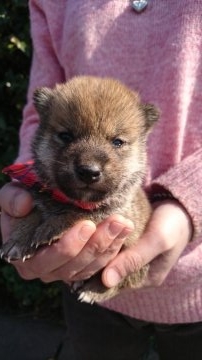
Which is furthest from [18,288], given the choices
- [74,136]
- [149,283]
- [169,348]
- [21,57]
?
[74,136]

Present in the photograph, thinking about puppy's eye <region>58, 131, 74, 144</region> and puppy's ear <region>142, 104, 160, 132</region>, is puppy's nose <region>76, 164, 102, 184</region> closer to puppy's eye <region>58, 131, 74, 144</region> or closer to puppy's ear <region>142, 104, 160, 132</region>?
puppy's eye <region>58, 131, 74, 144</region>

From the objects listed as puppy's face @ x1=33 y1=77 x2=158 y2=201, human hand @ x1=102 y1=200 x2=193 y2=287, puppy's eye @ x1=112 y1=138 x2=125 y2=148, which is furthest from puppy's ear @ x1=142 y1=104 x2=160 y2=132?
human hand @ x1=102 y1=200 x2=193 y2=287

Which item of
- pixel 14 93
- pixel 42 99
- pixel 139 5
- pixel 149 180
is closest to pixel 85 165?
pixel 42 99

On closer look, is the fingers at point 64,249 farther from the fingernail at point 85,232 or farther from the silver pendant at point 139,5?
the silver pendant at point 139,5

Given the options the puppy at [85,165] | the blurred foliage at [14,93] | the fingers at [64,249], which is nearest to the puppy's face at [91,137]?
the puppy at [85,165]

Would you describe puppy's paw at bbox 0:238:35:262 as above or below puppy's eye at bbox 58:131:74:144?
below

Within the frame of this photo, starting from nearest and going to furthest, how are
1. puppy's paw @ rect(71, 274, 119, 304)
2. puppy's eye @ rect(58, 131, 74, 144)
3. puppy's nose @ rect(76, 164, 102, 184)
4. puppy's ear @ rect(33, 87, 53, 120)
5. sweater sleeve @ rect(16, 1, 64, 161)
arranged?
puppy's nose @ rect(76, 164, 102, 184) < puppy's eye @ rect(58, 131, 74, 144) < puppy's paw @ rect(71, 274, 119, 304) < puppy's ear @ rect(33, 87, 53, 120) < sweater sleeve @ rect(16, 1, 64, 161)

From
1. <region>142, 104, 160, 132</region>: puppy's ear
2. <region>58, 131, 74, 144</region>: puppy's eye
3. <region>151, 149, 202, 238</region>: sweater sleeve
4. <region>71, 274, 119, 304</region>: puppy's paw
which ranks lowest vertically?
<region>71, 274, 119, 304</region>: puppy's paw

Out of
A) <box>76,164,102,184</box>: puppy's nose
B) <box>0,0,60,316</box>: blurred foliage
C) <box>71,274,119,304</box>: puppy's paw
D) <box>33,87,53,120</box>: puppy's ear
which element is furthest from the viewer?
<box>0,0,60,316</box>: blurred foliage
